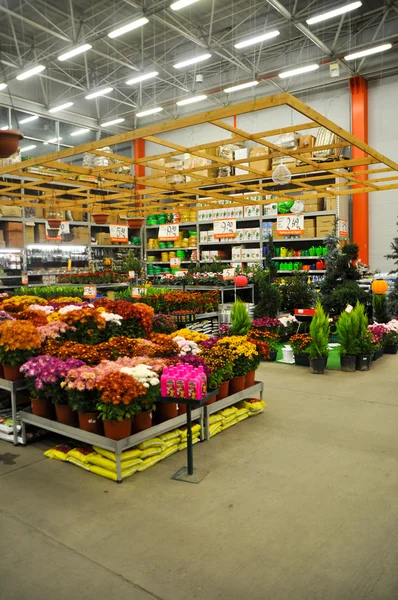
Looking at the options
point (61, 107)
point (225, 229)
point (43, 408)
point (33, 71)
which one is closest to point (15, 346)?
point (43, 408)

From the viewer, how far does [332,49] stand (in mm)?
12211

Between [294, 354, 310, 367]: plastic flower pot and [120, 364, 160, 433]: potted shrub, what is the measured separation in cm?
408

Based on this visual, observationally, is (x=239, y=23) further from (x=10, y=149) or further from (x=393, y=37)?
(x=10, y=149)

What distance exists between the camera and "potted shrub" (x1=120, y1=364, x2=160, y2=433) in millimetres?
3697

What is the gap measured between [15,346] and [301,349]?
4505mm

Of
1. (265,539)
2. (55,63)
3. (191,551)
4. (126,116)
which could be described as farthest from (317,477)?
(126,116)

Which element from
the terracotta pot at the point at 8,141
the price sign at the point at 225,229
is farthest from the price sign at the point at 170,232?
the terracotta pot at the point at 8,141

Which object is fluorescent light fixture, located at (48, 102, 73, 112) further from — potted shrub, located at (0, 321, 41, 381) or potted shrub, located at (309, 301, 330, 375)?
potted shrub, located at (0, 321, 41, 381)

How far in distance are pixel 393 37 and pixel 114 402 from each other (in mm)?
11959

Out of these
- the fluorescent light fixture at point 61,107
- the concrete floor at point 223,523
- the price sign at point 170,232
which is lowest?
the concrete floor at point 223,523

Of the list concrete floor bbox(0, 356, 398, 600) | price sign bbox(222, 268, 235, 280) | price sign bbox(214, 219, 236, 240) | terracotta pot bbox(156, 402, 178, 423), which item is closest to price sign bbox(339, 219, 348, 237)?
price sign bbox(214, 219, 236, 240)

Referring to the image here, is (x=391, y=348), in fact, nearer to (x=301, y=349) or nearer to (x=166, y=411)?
(x=301, y=349)

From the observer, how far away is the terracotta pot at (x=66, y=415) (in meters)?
4.05

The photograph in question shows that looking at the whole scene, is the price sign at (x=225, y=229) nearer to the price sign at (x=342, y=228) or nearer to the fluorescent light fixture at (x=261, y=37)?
the price sign at (x=342, y=228)
